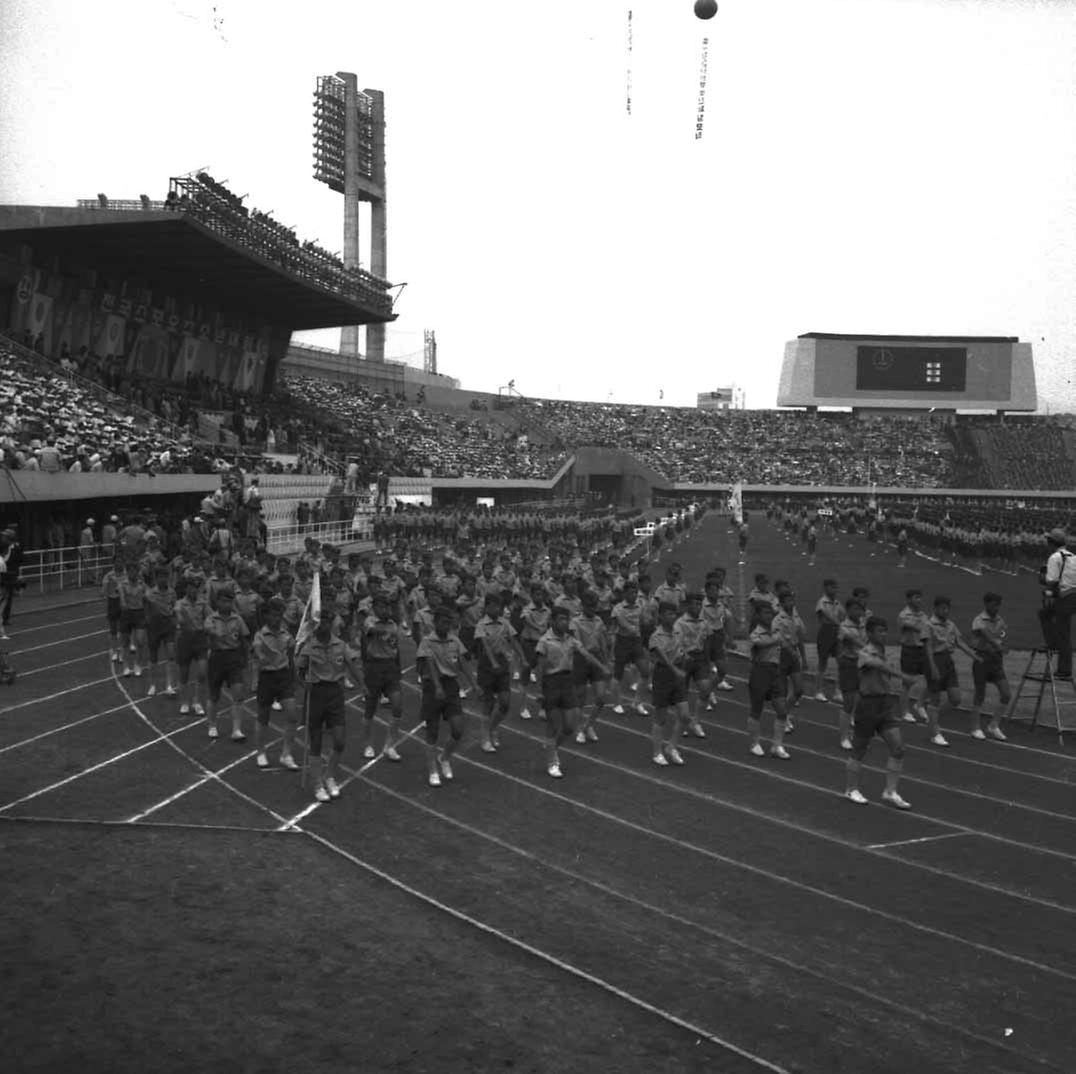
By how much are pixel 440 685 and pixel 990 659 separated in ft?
22.7

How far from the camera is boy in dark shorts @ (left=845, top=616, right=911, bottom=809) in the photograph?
404 inches

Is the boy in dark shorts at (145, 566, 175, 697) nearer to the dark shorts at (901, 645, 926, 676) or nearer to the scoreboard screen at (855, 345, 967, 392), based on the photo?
the dark shorts at (901, 645, 926, 676)

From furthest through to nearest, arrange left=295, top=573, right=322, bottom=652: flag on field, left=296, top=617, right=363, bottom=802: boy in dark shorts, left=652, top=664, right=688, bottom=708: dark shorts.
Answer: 1. left=652, top=664, right=688, bottom=708: dark shorts
2. left=295, top=573, right=322, bottom=652: flag on field
3. left=296, top=617, right=363, bottom=802: boy in dark shorts

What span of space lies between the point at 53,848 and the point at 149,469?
2218 centimetres

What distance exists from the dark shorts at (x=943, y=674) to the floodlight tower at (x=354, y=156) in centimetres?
7244

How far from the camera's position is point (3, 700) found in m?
14.4

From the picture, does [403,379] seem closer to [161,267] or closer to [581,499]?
[581,499]

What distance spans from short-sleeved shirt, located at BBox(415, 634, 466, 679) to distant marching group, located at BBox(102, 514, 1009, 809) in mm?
14

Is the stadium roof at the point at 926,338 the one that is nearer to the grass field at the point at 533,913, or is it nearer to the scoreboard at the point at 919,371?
the scoreboard at the point at 919,371

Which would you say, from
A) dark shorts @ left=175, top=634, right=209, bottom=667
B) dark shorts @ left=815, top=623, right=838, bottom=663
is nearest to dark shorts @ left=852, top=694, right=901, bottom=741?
dark shorts @ left=815, top=623, right=838, bottom=663

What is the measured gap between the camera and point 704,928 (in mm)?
7398

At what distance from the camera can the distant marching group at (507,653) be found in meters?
10.6

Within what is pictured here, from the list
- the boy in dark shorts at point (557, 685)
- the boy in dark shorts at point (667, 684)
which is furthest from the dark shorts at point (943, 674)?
the boy in dark shorts at point (557, 685)

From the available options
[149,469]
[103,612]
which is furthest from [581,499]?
[103,612]
